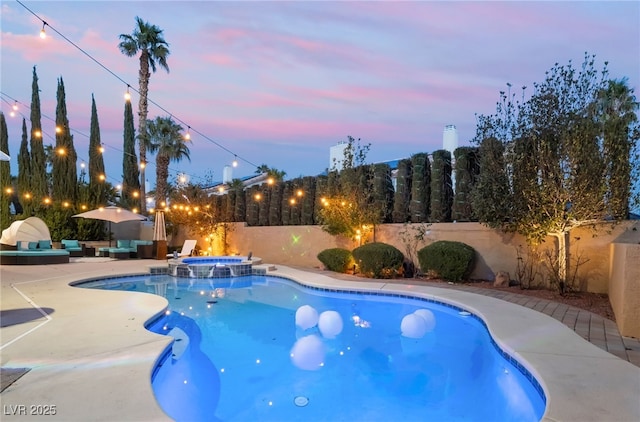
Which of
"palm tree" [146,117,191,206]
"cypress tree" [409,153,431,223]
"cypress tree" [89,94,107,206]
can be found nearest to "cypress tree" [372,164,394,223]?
"cypress tree" [409,153,431,223]

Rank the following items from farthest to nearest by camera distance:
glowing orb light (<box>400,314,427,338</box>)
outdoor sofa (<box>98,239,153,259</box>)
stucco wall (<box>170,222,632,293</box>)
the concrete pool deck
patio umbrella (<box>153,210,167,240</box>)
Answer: outdoor sofa (<box>98,239,153,259</box>)
patio umbrella (<box>153,210,167,240</box>)
stucco wall (<box>170,222,632,293</box>)
glowing orb light (<box>400,314,427,338</box>)
the concrete pool deck

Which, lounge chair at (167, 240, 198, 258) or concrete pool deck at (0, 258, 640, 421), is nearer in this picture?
concrete pool deck at (0, 258, 640, 421)

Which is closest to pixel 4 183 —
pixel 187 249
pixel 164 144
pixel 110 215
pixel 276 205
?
pixel 110 215

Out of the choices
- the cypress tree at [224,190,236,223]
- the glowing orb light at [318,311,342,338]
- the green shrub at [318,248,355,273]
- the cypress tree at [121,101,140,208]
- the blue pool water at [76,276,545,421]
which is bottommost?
the blue pool water at [76,276,545,421]

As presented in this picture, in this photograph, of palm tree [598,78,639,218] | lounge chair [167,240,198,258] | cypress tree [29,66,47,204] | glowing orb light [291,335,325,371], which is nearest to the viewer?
glowing orb light [291,335,325,371]

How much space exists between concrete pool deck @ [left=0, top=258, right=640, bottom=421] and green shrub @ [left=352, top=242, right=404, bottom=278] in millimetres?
3596

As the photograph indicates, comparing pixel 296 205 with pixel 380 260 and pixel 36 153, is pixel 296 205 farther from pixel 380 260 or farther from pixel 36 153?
pixel 36 153

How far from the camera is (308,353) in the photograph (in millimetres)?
5199

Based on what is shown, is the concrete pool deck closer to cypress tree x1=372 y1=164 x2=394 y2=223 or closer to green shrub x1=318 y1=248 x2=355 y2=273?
green shrub x1=318 y1=248 x2=355 y2=273

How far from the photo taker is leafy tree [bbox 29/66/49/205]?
20.9 m

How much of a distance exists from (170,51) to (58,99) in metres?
7.53

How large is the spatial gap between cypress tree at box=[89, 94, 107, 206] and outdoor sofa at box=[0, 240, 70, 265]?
6473 millimetres

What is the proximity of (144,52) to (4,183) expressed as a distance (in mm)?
10580

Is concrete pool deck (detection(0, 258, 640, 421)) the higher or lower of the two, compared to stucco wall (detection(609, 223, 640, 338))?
lower
